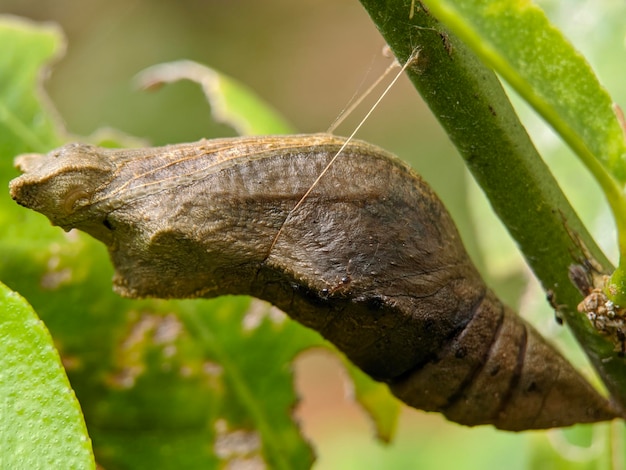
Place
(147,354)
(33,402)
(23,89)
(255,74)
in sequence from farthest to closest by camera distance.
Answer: (255,74)
(23,89)
(147,354)
(33,402)

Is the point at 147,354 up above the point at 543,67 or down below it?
below

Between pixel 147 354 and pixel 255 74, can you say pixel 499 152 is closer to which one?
pixel 147 354

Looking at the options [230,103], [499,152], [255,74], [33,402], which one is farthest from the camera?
[255,74]

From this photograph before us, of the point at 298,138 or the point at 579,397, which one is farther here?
the point at 579,397

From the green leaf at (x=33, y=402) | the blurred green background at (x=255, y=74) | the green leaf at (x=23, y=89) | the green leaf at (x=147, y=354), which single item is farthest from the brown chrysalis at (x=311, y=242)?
the blurred green background at (x=255, y=74)

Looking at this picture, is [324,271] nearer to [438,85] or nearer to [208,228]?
[208,228]

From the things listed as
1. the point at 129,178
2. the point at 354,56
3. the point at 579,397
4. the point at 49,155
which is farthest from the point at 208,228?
the point at 354,56

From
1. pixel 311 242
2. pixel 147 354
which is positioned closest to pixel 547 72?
pixel 311 242
